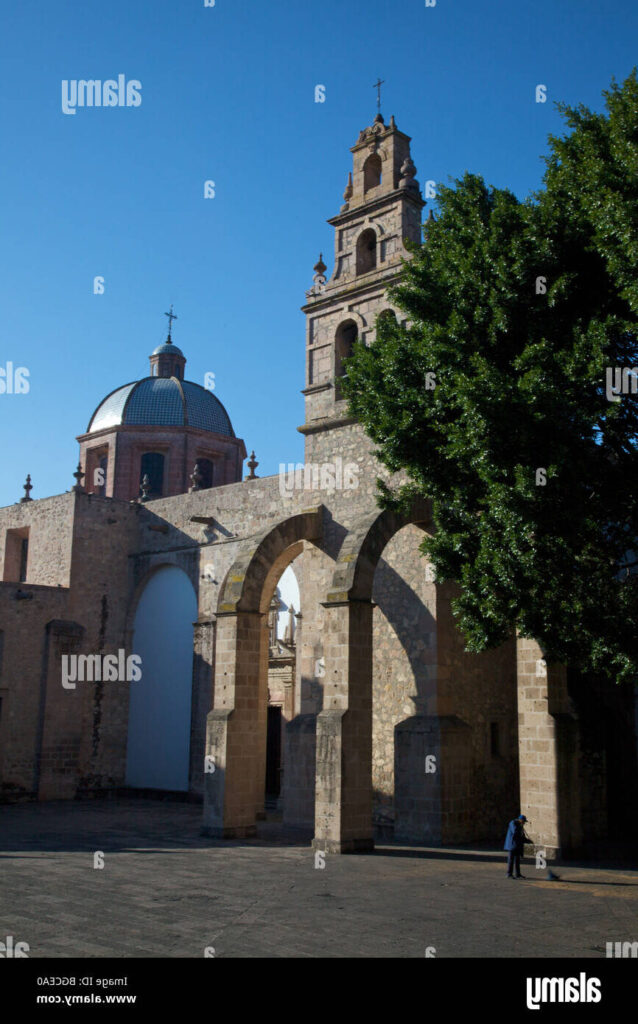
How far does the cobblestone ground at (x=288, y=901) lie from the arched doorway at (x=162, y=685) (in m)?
7.82

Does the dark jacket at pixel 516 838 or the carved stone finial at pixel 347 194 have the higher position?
the carved stone finial at pixel 347 194

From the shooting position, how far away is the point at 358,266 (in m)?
20.4

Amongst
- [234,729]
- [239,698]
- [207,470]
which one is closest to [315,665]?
[239,698]

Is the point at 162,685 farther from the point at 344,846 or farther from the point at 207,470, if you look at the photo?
the point at 344,846

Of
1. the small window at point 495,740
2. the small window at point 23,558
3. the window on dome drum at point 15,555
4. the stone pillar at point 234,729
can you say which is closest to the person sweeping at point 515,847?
the small window at point 495,740

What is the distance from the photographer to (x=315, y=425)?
65.7 feet

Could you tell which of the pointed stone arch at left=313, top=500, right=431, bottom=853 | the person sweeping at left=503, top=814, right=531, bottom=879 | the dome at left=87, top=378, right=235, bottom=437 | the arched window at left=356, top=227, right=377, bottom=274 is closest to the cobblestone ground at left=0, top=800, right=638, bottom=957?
the person sweeping at left=503, top=814, right=531, bottom=879

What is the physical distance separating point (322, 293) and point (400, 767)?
10.7 metres

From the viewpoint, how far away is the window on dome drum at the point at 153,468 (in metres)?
33.4

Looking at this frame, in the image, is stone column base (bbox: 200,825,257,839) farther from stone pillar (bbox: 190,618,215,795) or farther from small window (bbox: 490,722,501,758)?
stone pillar (bbox: 190,618,215,795)

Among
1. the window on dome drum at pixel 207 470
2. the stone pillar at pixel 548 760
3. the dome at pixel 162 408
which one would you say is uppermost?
the dome at pixel 162 408

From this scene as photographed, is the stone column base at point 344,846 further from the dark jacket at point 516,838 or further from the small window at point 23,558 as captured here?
the small window at point 23,558
